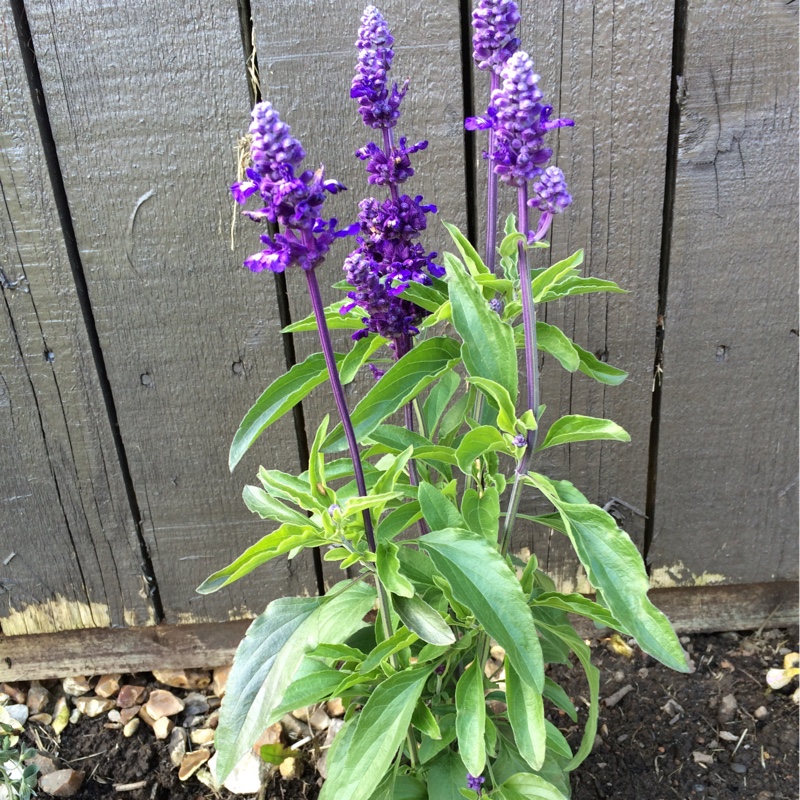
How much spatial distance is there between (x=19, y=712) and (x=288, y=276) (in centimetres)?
137

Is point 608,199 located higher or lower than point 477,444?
higher

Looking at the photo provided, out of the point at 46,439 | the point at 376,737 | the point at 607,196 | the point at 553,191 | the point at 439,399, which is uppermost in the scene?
the point at 553,191

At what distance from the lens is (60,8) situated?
142 centimetres

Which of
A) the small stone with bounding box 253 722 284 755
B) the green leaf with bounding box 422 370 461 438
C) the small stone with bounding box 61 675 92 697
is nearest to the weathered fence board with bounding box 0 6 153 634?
the small stone with bounding box 61 675 92 697

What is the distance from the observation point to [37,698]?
1961mm

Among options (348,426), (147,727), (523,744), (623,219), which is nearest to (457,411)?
(348,426)

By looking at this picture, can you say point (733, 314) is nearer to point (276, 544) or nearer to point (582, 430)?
point (582, 430)

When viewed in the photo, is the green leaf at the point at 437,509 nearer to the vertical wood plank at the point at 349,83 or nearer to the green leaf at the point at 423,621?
the green leaf at the point at 423,621

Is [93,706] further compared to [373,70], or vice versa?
[93,706]

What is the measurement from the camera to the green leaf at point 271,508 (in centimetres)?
103

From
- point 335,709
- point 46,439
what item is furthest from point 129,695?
point 46,439

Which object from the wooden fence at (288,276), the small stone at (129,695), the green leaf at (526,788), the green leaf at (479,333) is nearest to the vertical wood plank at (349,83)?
the wooden fence at (288,276)

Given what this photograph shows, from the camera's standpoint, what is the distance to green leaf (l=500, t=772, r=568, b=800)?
3.83 feet

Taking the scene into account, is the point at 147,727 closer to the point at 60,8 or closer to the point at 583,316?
the point at 583,316
